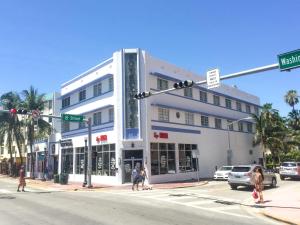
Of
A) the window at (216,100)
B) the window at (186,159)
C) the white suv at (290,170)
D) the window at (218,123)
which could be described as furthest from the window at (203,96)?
the white suv at (290,170)

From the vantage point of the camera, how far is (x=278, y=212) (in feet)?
49.5

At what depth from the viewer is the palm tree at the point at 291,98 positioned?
8369 centimetres

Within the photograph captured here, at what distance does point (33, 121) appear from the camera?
48062mm

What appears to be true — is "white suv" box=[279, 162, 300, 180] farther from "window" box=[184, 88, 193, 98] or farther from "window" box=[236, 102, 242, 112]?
"window" box=[236, 102, 242, 112]

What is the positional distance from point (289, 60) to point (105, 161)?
2384cm

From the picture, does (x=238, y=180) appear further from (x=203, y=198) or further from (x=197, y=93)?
(x=197, y=93)

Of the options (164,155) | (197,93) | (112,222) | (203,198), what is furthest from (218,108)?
(112,222)

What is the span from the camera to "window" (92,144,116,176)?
34188 millimetres

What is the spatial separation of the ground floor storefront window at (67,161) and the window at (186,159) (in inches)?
513

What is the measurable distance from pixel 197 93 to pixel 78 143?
47.7ft


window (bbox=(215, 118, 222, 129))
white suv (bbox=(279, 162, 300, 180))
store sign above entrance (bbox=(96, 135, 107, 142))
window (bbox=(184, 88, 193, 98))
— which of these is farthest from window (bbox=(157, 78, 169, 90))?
white suv (bbox=(279, 162, 300, 180))

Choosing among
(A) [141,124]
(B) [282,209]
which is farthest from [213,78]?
(A) [141,124]

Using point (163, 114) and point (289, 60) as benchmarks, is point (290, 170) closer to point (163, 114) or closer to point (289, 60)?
point (163, 114)

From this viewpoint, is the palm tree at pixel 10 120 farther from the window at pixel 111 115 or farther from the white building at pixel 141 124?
the window at pixel 111 115
